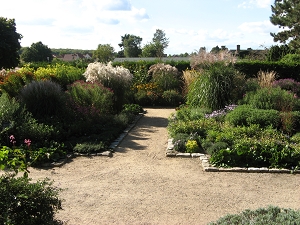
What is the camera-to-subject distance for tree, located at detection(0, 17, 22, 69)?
1008 centimetres

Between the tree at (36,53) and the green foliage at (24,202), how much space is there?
52.1m

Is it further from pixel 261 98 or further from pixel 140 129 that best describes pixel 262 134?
pixel 140 129

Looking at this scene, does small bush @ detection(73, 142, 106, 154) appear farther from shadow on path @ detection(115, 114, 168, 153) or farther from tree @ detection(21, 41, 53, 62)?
tree @ detection(21, 41, 53, 62)

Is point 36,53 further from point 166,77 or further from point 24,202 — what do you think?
point 24,202

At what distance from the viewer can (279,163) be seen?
21.1 feet

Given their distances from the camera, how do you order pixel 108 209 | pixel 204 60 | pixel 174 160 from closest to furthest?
pixel 108 209 → pixel 174 160 → pixel 204 60

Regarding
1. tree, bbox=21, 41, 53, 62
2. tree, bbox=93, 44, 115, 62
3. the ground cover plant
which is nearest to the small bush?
the ground cover plant

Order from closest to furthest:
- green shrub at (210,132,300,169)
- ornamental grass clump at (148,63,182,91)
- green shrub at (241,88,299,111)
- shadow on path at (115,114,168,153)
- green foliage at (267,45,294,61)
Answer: green shrub at (210,132,300,169) → shadow on path at (115,114,168,153) → green shrub at (241,88,299,111) → ornamental grass clump at (148,63,182,91) → green foliage at (267,45,294,61)

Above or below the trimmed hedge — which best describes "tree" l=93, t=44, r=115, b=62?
above

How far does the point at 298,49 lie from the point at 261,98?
1492cm

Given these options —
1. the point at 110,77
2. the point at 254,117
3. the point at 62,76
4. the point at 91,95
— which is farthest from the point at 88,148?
the point at 62,76

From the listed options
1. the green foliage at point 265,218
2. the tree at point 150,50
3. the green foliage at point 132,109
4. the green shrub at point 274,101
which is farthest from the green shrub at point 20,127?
the tree at point 150,50

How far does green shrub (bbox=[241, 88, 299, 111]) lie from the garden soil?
3.22 metres

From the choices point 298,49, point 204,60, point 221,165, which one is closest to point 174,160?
point 221,165
